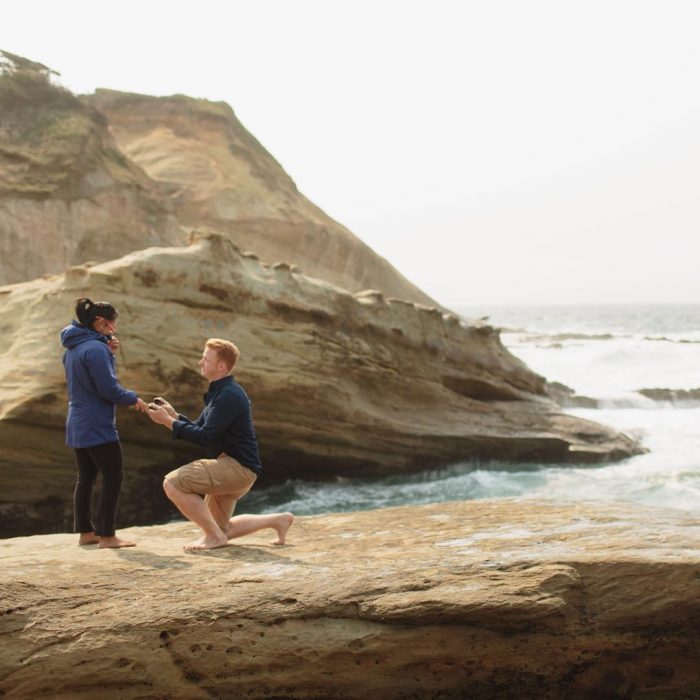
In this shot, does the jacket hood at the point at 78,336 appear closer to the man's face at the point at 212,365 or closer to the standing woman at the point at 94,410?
the standing woman at the point at 94,410

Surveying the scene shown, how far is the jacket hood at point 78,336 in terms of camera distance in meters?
5.28

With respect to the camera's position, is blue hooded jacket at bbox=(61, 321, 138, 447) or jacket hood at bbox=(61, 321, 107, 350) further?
jacket hood at bbox=(61, 321, 107, 350)

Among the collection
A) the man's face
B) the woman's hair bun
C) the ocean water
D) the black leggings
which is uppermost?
the woman's hair bun

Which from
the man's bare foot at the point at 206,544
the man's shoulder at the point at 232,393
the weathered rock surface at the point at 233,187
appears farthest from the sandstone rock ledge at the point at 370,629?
the weathered rock surface at the point at 233,187

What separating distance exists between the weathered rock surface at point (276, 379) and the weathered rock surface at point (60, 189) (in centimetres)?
1021

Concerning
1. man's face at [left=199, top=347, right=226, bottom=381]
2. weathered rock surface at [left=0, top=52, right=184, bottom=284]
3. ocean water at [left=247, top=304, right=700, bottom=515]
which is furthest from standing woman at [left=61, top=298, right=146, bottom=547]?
weathered rock surface at [left=0, top=52, right=184, bottom=284]

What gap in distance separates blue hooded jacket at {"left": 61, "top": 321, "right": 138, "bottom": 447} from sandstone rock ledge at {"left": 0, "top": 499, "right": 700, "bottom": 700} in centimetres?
100

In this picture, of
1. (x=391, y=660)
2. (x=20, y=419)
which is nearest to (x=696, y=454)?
(x=20, y=419)

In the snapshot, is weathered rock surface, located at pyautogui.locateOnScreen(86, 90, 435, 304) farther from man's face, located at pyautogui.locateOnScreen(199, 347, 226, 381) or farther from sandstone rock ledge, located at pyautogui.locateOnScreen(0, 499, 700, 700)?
sandstone rock ledge, located at pyautogui.locateOnScreen(0, 499, 700, 700)

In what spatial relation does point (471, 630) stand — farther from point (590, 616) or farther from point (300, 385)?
point (300, 385)

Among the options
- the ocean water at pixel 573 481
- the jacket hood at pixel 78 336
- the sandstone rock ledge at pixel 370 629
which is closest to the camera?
the sandstone rock ledge at pixel 370 629

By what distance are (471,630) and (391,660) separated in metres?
0.41

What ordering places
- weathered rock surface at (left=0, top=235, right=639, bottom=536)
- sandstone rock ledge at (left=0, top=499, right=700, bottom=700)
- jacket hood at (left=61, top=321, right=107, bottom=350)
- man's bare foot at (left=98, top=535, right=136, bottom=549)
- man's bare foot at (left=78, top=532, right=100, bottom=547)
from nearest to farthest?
sandstone rock ledge at (left=0, top=499, right=700, bottom=700)
man's bare foot at (left=98, top=535, right=136, bottom=549)
man's bare foot at (left=78, top=532, right=100, bottom=547)
jacket hood at (left=61, top=321, right=107, bottom=350)
weathered rock surface at (left=0, top=235, right=639, bottom=536)

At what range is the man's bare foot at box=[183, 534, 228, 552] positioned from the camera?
4.90 meters
